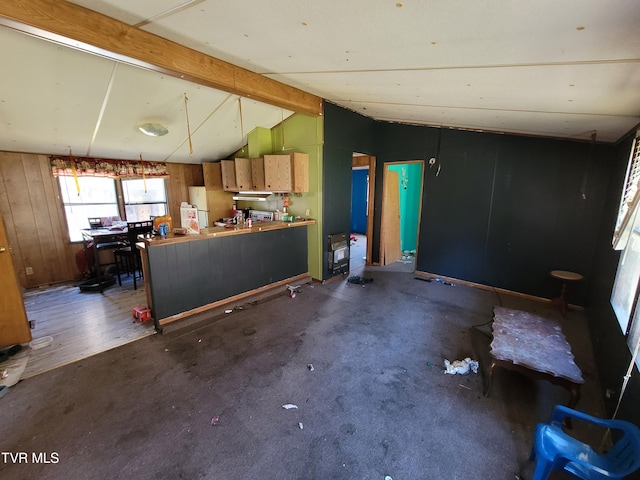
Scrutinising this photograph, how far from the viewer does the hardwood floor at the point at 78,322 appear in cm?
258

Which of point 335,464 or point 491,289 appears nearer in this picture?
point 335,464

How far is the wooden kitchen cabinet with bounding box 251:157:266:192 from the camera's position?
4.42 m

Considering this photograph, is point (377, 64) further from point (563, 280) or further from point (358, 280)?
point (563, 280)

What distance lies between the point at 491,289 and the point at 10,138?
7.14 m

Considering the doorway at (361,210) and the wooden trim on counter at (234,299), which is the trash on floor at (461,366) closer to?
the wooden trim on counter at (234,299)

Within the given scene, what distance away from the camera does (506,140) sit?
3805 mm

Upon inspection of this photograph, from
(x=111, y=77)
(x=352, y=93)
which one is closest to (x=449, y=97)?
(x=352, y=93)

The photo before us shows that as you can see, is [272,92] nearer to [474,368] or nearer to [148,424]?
[148,424]

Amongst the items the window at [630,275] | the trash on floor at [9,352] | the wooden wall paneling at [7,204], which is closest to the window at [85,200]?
the wooden wall paneling at [7,204]

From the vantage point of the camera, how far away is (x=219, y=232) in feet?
11.0

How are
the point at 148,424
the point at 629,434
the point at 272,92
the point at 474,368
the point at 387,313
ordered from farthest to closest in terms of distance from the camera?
the point at 387,313 < the point at 272,92 < the point at 474,368 < the point at 148,424 < the point at 629,434

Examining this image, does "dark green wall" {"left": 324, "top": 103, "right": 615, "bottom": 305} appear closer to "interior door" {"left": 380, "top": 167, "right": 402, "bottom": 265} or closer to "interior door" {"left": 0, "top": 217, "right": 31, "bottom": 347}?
"interior door" {"left": 380, "top": 167, "right": 402, "bottom": 265}

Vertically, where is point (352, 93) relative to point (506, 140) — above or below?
above

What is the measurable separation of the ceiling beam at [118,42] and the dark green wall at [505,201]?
1.74 metres
